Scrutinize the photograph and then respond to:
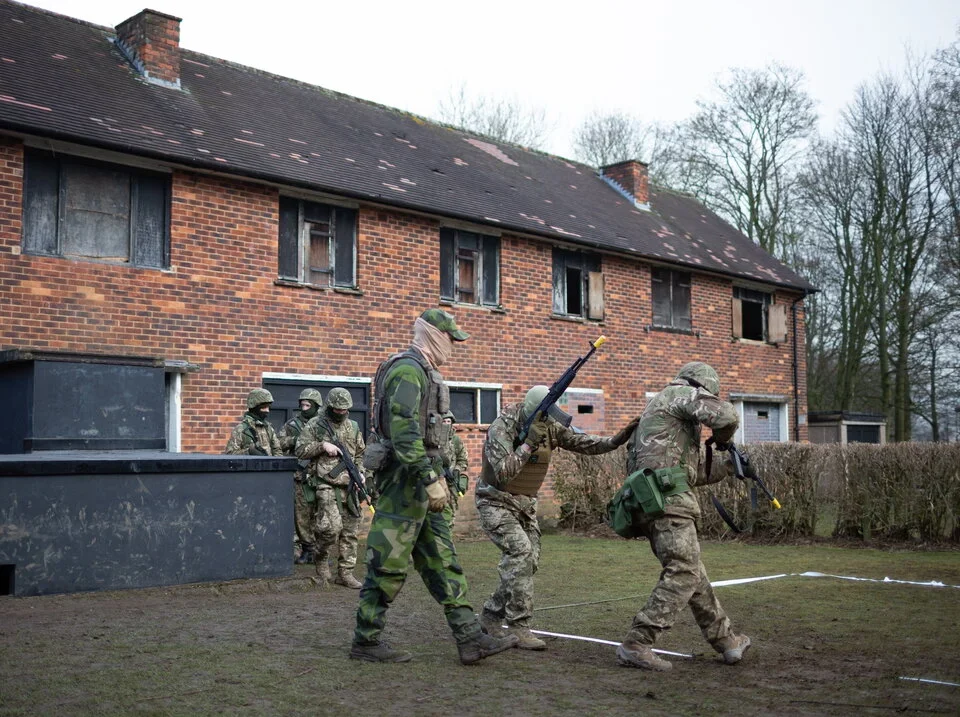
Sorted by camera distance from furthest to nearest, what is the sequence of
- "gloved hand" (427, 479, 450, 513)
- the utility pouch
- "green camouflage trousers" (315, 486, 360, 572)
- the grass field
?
"green camouflage trousers" (315, 486, 360, 572) < the utility pouch < "gloved hand" (427, 479, 450, 513) < the grass field

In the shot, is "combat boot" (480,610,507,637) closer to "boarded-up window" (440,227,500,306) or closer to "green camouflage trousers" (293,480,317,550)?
"green camouflage trousers" (293,480,317,550)

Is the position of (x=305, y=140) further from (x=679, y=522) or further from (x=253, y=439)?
(x=679, y=522)

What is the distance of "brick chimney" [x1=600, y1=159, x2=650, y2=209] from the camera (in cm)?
2405

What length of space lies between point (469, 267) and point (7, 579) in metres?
10.5

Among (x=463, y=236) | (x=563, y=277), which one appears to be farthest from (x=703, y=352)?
(x=463, y=236)

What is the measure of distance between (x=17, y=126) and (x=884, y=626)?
10.5 meters

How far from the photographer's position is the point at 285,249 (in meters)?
14.8

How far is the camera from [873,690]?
5398 mm

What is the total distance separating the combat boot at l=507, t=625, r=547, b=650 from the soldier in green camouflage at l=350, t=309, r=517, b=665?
221 mm

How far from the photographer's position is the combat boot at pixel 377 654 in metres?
6.08

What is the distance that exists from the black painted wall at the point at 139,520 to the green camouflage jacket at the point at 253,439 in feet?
5.30

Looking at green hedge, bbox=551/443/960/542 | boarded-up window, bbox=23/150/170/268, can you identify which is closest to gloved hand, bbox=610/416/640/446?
green hedge, bbox=551/443/960/542

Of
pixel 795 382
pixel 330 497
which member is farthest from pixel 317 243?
pixel 795 382

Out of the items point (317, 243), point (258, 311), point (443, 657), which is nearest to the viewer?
point (443, 657)
